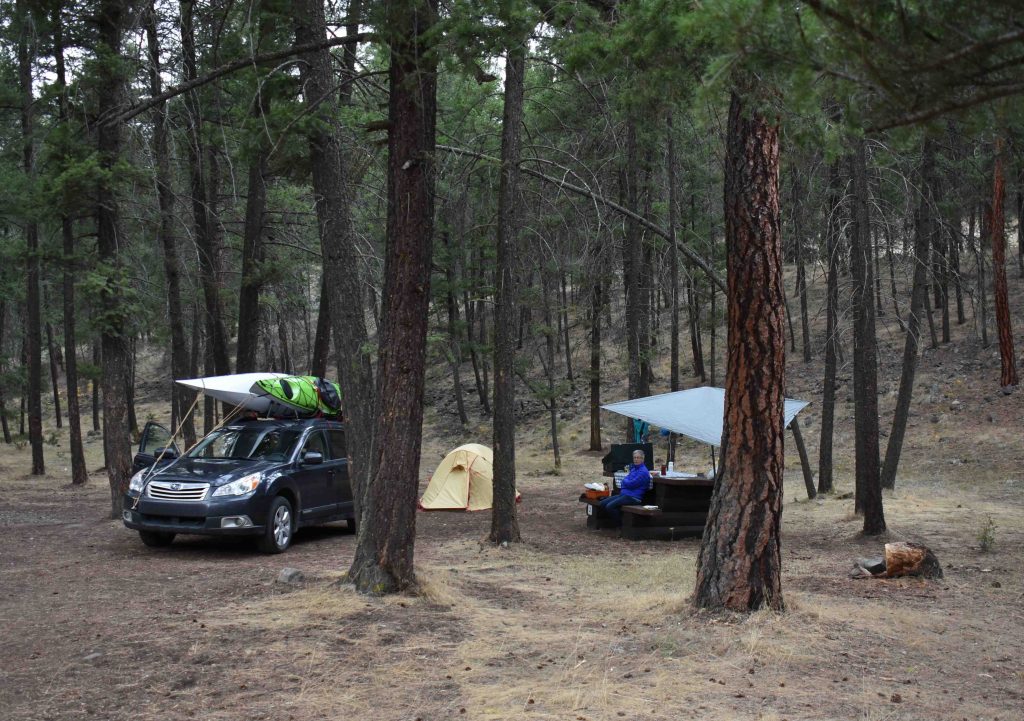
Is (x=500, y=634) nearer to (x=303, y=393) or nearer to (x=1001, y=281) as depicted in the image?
(x=303, y=393)

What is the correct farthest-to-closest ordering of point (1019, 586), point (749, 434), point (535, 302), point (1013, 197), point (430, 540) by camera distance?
point (1013, 197) → point (535, 302) → point (430, 540) → point (1019, 586) → point (749, 434)

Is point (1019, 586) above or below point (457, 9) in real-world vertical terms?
below

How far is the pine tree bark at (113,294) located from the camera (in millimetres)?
13523

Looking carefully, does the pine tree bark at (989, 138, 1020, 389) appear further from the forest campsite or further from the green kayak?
the green kayak

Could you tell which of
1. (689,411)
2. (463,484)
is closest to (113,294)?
(463,484)

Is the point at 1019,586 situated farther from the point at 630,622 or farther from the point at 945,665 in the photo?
the point at 630,622

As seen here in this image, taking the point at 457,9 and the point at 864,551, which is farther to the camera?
the point at 864,551

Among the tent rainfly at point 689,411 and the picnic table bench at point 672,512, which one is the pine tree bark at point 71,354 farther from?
the picnic table bench at point 672,512

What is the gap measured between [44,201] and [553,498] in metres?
11.0

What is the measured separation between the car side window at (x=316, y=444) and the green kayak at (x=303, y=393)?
660 millimetres

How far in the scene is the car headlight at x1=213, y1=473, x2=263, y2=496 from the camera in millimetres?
10852

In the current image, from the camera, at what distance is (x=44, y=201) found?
44.4ft

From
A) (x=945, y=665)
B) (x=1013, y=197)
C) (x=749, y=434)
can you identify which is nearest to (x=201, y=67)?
(x=749, y=434)

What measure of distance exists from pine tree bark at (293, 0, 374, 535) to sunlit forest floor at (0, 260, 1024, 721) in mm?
1599
